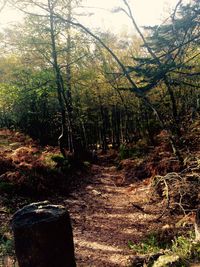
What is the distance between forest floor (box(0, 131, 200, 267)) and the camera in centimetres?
713

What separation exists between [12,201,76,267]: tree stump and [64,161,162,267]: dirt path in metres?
3.48

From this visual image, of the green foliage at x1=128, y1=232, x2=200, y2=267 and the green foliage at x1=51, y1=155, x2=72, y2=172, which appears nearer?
the green foliage at x1=128, y1=232, x2=200, y2=267

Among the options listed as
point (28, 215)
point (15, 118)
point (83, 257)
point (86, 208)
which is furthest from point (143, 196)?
point (15, 118)

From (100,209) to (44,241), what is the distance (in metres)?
7.19

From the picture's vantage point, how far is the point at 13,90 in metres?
15.4

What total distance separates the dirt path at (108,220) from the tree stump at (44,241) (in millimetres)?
3478

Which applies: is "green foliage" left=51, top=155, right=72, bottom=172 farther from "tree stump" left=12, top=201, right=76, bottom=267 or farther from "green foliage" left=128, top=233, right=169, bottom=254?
"tree stump" left=12, top=201, right=76, bottom=267

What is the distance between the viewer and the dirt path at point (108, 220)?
6.93 meters

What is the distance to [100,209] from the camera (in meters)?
10.1

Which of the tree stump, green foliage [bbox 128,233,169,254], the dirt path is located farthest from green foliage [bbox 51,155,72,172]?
the tree stump

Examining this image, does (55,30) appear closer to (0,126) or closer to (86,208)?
(86,208)

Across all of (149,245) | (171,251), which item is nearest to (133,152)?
(149,245)

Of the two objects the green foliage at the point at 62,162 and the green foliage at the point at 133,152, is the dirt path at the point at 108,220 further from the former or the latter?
the green foliage at the point at 133,152

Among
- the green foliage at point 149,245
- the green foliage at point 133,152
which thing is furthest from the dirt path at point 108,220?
the green foliage at point 133,152
